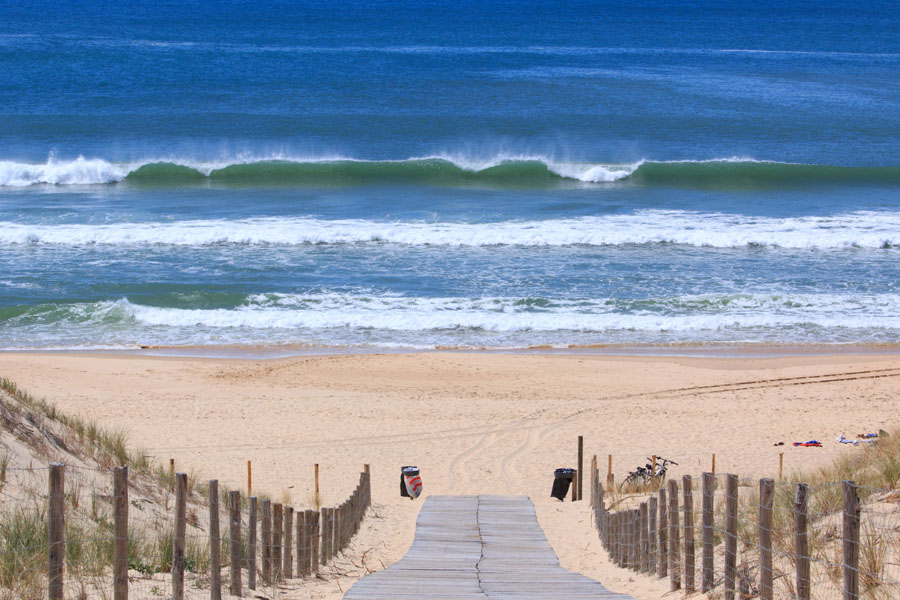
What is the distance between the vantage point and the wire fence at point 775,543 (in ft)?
17.8

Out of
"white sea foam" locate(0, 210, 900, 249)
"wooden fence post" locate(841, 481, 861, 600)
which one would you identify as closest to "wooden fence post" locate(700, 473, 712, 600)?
"wooden fence post" locate(841, 481, 861, 600)

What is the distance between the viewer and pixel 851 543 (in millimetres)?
5078

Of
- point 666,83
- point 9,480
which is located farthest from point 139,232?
point 666,83

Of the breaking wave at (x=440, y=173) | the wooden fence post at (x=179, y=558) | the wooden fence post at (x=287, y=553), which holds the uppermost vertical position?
the breaking wave at (x=440, y=173)

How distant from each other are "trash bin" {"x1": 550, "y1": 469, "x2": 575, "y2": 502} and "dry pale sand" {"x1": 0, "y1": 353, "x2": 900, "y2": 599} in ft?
0.66

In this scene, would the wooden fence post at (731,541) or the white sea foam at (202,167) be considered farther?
the white sea foam at (202,167)

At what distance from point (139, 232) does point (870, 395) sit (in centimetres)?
2178

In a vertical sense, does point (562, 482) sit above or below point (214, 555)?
below

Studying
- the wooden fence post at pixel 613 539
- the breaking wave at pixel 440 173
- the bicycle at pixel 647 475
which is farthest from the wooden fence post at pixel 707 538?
the breaking wave at pixel 440 173

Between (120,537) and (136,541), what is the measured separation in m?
1.40

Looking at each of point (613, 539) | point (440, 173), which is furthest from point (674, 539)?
point (440, 173)

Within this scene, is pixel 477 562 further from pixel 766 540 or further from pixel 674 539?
pixel 766 540

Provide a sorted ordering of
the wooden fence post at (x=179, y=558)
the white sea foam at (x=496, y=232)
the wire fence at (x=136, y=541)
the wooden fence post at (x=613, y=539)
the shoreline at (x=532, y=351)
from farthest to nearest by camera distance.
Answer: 1. the white sea foam at (x=496, y=232)
2. the shoreline at (x=532, y=351)
3. the wooden fence post at (x=613, y=539)
4. the wooden fence post at (x=179, y=558)
5. the wire fence at (x=136, y=541)

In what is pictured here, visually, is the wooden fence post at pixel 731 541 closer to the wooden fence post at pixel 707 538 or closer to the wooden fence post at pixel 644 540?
the wooden fence post at pixel 707 538
